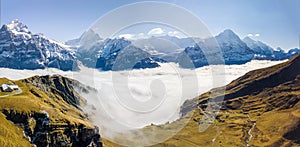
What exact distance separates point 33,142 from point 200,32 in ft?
491

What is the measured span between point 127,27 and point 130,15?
395cm

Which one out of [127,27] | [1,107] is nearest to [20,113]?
[1,107]

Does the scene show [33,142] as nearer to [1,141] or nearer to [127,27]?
[1,141]

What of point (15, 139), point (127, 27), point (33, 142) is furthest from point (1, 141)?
point (127, 27)

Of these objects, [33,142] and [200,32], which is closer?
[200,32]

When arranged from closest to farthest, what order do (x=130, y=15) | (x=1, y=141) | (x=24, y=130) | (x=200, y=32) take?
(x=130, y=15) < (x=200, y=32) < (x=1, y=141) < (x=24, y=130)

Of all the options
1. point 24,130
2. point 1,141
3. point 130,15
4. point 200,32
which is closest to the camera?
point 130,15

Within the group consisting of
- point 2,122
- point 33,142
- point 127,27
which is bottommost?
point 33,142

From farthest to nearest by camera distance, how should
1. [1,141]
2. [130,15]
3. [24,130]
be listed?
1. [24,130]
2. [1,141]
3. [130,15]

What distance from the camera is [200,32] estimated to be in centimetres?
8850

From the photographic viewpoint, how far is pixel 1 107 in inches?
7702

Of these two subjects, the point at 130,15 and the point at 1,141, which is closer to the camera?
the point at 130,15

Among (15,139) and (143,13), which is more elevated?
(143,13)

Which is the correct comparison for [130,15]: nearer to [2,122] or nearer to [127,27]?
[127,27]
